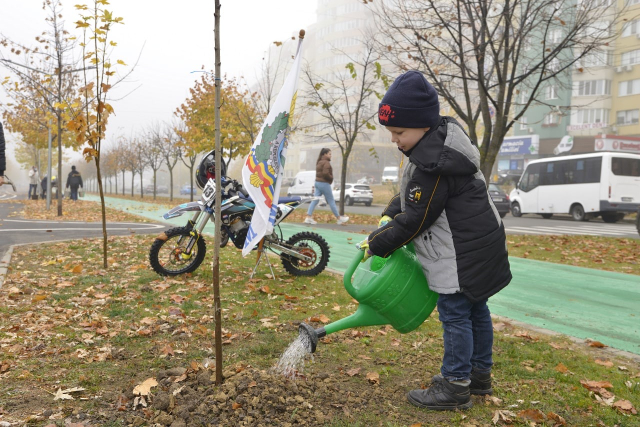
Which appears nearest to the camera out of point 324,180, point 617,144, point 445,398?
point 445,398

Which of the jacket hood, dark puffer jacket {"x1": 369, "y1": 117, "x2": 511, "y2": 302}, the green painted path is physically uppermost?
the jacket hood

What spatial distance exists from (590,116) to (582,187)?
1238 inches

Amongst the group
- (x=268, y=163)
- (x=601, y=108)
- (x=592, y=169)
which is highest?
(x=601, y=108)

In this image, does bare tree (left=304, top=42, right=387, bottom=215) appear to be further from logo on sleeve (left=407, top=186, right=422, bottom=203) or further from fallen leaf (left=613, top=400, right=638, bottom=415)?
fallen leaf (left=613, top=400, right=638, bottom=415)

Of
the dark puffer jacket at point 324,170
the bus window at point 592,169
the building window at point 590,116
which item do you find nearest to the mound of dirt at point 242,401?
the dark puffer jacket at point 324,170

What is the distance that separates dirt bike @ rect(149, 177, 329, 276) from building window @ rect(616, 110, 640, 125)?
Answer: 160 feet

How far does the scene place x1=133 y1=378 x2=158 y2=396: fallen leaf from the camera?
9.34ft

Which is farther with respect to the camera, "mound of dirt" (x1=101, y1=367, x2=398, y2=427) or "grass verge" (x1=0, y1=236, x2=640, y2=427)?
"grass verge" (x1=0, y1=236, x2=640, y2=427)

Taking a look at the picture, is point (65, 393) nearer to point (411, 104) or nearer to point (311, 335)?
point (311, 335)

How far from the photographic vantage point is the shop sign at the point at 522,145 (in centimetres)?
5097

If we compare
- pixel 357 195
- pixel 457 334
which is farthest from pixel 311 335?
pixel 357 195

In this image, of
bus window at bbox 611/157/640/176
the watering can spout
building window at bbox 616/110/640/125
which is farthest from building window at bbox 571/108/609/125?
the watering can spout

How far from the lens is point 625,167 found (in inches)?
798

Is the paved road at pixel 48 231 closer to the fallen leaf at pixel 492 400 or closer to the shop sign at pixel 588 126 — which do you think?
the fallen leaf at pixel 492 400
